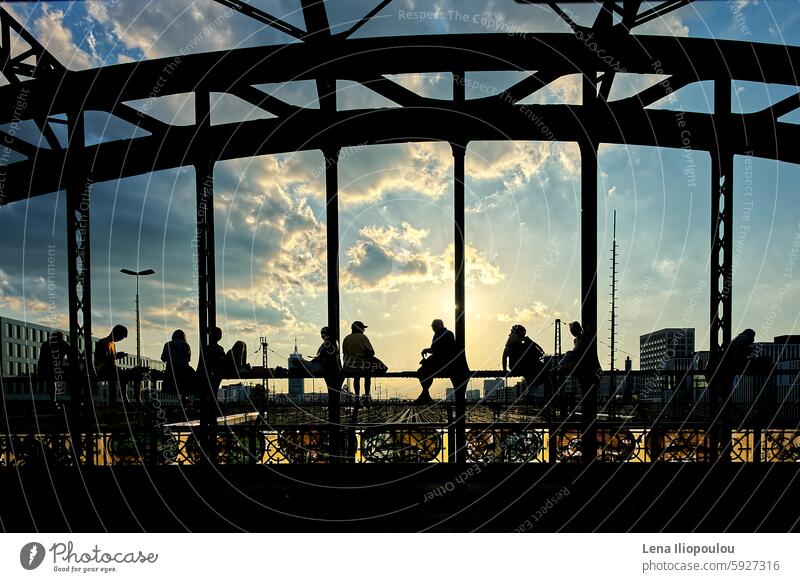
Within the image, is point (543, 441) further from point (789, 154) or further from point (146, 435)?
point (789, 154)

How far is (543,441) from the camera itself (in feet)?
33.9

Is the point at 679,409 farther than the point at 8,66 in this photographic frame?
Yes

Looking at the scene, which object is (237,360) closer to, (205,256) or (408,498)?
(205,256)

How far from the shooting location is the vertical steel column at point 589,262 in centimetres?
943

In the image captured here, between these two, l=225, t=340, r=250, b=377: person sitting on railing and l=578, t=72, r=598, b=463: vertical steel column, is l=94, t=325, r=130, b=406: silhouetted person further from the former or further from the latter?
l=578, t=72, r=598, b=463: vertical steel column

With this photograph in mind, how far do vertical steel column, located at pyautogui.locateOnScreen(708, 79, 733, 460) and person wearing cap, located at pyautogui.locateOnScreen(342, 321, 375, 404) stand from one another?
6409 millimetres

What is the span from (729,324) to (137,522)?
1098cm

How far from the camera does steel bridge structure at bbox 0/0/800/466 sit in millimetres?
10438

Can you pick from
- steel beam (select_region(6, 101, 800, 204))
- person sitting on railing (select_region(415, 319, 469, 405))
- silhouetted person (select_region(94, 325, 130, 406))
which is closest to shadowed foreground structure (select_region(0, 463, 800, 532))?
person sitting on railing (select_region(415, 319, 469, 405))

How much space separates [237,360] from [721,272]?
9502 mm

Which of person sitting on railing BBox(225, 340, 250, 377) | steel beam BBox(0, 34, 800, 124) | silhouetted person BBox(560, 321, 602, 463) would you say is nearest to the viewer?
silhouetted person BBox(560, 321, 602, 463)

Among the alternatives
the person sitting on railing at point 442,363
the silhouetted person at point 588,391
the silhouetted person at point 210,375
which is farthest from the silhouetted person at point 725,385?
the silhouetted person at point 210,375

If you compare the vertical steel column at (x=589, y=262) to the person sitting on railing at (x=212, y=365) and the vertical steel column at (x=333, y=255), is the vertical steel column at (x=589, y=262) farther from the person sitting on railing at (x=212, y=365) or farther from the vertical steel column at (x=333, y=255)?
the person sitting on railing at (x=212, y=365)
